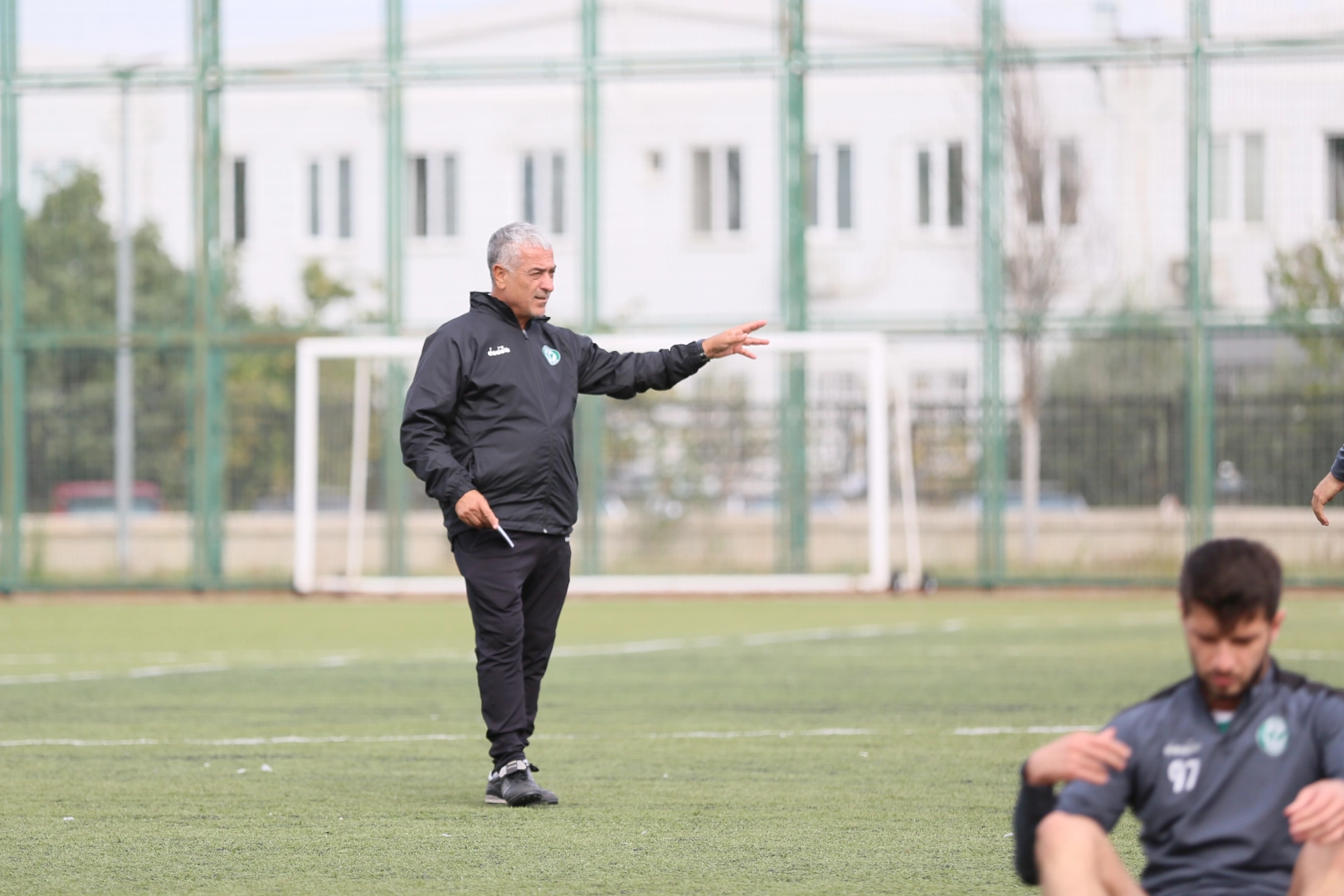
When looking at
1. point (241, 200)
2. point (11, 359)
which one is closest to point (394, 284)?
point (11, 359)

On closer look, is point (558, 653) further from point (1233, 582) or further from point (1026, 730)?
point (1233, 582)

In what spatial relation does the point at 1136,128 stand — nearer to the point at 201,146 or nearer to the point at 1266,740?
the point at 201,146

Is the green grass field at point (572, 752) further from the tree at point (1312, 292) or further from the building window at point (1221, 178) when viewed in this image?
the building window at point (1221, 178)

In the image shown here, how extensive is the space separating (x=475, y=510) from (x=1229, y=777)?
3703mm

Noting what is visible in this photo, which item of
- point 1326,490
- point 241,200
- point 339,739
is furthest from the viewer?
point 241,200

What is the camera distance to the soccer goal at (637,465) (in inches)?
798

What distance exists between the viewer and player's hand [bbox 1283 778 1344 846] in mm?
3559

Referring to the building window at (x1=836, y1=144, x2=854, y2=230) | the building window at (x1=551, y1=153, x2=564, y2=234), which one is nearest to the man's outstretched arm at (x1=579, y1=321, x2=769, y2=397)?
the building window at (x1=836, y1=144, x2=854, y2=230)

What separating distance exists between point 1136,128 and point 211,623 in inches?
472

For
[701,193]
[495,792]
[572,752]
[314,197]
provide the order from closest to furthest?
1. [495,792]
2. [572,752]
3. [701,193]
4. [314,197]

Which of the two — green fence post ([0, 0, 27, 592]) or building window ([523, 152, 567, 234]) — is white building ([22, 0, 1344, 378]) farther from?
green fence post ([0, 0, 27, 592])

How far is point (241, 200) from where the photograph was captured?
1033 inches

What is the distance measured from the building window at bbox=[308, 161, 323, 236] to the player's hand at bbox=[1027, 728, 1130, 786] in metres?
24.3

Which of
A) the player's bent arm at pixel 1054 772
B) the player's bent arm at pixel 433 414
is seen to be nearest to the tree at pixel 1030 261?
the player's bent arm at pixel 433 414
